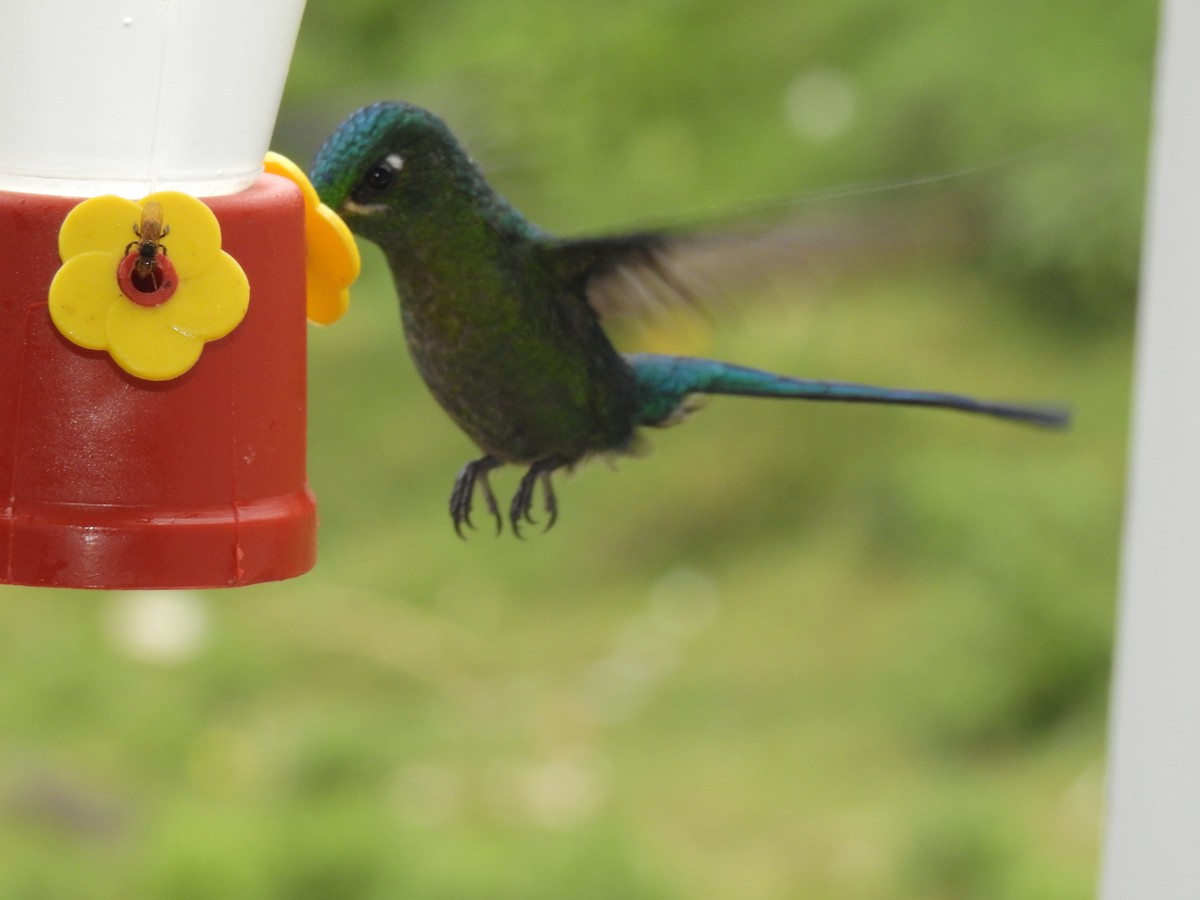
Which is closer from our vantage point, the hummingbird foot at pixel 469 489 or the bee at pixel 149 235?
the bee at pixel 149 235

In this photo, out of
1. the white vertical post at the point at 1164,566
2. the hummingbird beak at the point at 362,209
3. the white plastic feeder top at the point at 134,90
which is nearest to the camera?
the white plastic feeder top at the point at 134,90

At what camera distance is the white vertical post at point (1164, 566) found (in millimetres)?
1191

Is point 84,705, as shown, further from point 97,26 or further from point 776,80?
point 97,26

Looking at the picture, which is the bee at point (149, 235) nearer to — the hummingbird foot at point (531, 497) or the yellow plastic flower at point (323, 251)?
the yellow plastic flower at point (323, 251)

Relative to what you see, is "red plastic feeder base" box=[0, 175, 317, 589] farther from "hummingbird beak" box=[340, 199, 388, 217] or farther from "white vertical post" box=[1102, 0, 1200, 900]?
"white vertical post" box=[1102, 0, 1200, 900]

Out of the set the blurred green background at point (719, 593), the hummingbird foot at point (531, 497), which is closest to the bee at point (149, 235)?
the hummingbird foot at point (531, 497)

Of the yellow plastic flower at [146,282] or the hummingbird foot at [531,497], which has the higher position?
the yellow plastic flower at [146,282]

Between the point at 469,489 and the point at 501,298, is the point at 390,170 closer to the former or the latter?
the point at 501,298

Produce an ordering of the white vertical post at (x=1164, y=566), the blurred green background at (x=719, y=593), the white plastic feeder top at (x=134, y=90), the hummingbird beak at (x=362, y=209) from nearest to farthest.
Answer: the white plastic feeder top at (x=134, y=90)
the hummingbird beak at (x=362, y=209)
the white vertical post at (x=1164, y=566)
the blurred green background at (x=719, y=593)

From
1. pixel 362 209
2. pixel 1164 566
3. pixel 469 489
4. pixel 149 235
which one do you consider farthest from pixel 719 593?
pixel 149 235

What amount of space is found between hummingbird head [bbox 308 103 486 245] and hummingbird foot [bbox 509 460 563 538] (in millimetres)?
153

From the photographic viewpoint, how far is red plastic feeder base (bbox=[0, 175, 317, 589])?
0.70 metres

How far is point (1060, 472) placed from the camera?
2711 millimetres

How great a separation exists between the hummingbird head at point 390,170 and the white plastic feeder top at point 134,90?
0.15 ft
